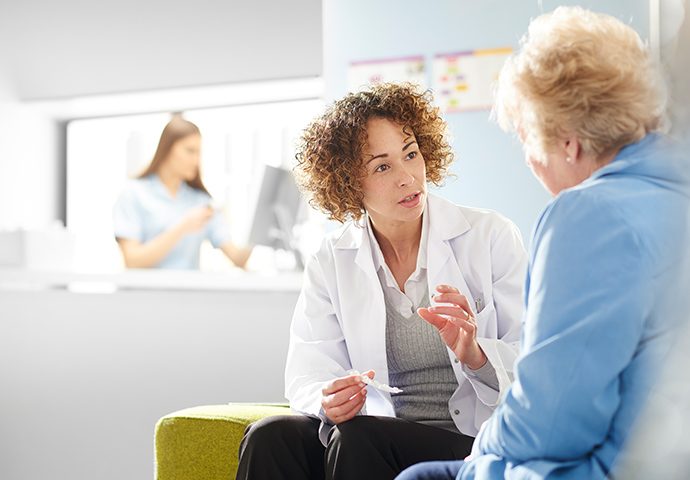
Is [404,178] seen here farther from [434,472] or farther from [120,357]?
[120,357]

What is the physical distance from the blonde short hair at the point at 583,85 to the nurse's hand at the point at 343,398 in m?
0.70

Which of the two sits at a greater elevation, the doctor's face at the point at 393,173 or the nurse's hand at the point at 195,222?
the doctor's face at the point at 393,173

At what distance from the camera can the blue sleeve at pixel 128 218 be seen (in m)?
3.57

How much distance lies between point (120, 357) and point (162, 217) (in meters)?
0.58

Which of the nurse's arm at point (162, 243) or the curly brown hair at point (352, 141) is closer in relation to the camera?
the curly brown hair at point (352, 141)

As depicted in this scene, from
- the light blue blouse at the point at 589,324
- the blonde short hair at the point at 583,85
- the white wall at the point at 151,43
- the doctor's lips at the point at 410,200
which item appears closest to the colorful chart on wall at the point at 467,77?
the white wall at the point at 151,43

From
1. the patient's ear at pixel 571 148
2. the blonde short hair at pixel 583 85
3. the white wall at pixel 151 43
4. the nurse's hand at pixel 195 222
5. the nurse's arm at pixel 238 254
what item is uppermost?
the white wall at pixel 151 43

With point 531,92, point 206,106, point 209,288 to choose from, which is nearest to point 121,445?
point 209,288

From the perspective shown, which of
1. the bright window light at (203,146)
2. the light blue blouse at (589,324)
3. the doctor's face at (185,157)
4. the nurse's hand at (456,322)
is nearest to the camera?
the light blue blouse at (589,324)

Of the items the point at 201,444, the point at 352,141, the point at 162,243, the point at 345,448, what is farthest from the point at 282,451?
the point at 162,243

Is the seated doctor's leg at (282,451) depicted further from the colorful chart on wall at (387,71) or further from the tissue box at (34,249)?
the tissue box at (34,249)

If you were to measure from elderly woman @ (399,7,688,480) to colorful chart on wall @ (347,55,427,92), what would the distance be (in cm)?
153

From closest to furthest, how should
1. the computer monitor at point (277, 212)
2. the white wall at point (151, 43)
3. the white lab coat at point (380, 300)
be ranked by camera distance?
the white lab coat at point (380, 300) → the white wall at point (151, 43) → the computer monitor at point (277, 212)

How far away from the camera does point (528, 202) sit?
2600mm
